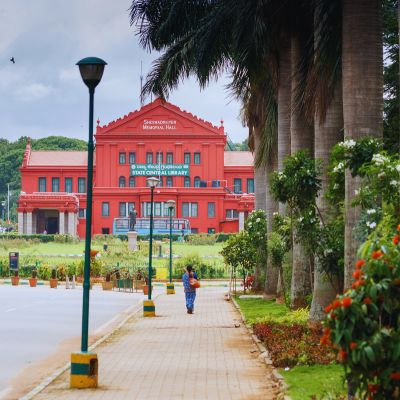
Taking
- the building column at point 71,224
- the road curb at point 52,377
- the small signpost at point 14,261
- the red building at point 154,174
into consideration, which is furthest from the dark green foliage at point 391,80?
the building column at point 71,224

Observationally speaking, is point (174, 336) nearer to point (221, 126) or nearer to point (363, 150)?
point (363, 150)

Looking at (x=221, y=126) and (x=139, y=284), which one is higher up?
(x=221, y=126)

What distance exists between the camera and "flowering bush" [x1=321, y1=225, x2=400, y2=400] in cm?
596

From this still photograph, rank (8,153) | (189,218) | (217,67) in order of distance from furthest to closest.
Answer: (8,153)
(189,218)
(217,67)

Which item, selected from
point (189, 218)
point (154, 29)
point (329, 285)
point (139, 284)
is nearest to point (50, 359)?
point (329, 285)

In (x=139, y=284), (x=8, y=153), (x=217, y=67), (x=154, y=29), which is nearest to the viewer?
(x=217, y=67)

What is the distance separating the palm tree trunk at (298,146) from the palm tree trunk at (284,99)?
1986 mm

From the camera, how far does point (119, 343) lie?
58.2 feet

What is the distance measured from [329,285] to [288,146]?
6.17m

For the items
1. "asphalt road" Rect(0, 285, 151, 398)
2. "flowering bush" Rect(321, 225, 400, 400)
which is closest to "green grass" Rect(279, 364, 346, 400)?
"flowering bush" Rect(321, 225, 400, 400)

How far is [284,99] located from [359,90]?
8424 millimetres

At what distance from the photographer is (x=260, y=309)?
26.0 meters

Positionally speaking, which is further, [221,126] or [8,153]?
[8,153]

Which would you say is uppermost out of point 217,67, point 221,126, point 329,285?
point 221,126
